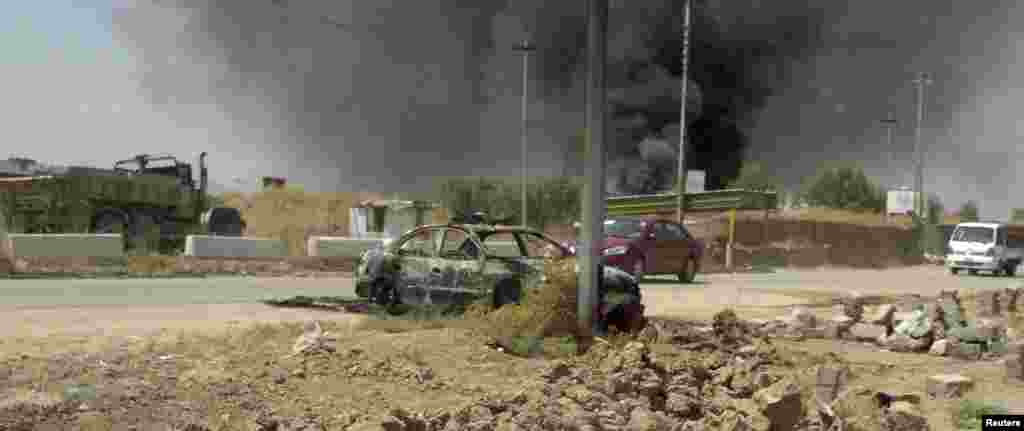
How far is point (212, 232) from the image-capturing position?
3092 cm

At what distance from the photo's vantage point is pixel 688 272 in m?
24.8

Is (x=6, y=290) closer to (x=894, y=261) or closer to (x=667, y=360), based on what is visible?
(x=667, y=360)

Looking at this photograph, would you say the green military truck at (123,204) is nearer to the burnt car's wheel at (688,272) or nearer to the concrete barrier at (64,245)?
the concrete barrier at (64,245)

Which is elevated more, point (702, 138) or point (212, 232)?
point (702, 138)

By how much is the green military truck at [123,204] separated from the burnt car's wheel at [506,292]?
1742 cm

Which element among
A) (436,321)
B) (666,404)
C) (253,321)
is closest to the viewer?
(666,404)

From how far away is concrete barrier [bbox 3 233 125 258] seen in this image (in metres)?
22.4

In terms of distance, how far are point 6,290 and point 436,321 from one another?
8901 mm

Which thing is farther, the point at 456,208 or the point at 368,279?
the point at 456,208

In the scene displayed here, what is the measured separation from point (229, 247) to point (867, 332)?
16489mm

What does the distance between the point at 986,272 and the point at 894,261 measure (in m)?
11.8

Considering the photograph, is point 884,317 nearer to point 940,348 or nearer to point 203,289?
point 940,348

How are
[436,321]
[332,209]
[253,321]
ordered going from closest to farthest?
[436,321], [253,321], [332,209]

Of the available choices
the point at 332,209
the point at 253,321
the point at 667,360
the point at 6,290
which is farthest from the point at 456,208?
the point at 667,360
